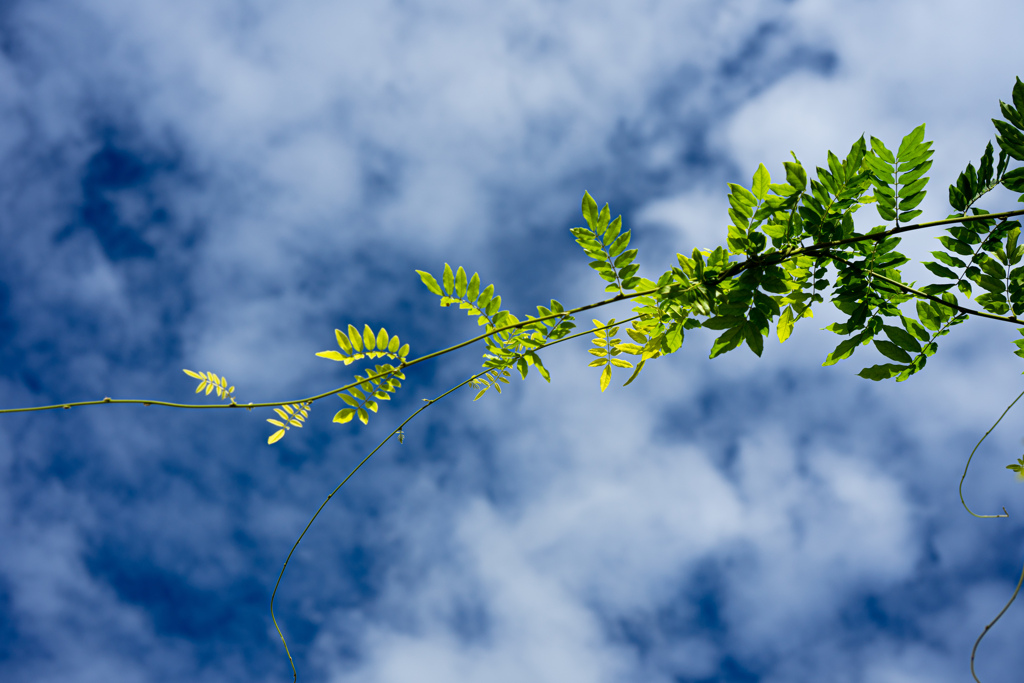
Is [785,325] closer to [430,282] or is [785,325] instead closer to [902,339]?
[902,339]

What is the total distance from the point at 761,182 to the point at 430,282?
1167 mm

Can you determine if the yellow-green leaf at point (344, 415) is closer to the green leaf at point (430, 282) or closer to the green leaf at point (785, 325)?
the green leaf at point (430, 282)

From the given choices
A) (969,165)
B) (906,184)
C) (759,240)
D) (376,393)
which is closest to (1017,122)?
(969,165)

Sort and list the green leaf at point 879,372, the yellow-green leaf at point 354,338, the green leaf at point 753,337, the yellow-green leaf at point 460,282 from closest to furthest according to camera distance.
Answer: the yellow-green leaf at point 354,338, the green leaf at point 753,337, the yellow-green leaf at point 460,282, the green leaf at point 879,372

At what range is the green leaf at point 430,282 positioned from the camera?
1.88 m

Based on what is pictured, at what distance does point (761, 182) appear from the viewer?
Answer: 174 centimetres

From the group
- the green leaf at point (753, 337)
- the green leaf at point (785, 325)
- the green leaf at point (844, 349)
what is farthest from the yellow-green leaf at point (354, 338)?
the green leaf at point (844, 349)

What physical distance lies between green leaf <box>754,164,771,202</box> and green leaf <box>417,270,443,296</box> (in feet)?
3.72

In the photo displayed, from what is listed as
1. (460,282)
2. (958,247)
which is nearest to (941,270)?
(958,247)

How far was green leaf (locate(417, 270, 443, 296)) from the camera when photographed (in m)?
1.88

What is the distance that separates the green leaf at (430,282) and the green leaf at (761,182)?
3.72 ft

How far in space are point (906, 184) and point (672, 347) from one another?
38.1 inches

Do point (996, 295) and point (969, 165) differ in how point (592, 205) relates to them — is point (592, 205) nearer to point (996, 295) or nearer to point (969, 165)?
point (969, 165)

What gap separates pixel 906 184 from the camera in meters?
1.83
